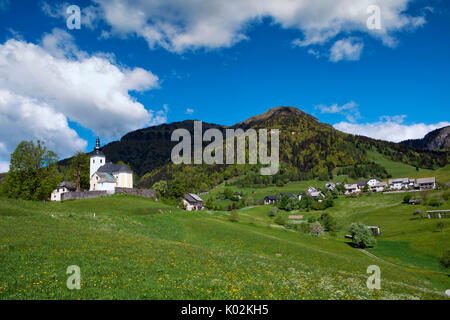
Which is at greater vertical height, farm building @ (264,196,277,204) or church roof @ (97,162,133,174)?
church roof @ (97,162,133,174)

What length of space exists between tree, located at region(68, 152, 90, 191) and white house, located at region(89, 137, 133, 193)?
2.42m

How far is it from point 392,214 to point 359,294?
363 feet

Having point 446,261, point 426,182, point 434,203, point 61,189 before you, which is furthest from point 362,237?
point 426,182

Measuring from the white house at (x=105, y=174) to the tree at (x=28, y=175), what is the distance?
12698 mm

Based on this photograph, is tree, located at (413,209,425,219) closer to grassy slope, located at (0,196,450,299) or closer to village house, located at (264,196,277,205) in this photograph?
grassy slope, located at (0,196,450,299)

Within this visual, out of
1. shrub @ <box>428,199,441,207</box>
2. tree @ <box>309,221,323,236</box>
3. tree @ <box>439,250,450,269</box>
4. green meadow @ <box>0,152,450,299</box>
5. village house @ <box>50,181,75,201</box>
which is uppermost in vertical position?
village house @ <box>50,181,75,201</box>

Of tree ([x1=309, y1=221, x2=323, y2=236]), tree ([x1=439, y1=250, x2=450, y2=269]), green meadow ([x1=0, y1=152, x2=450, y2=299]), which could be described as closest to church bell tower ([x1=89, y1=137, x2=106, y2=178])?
green meadow ([x1=0, y1=152, x2=450, y2=299])

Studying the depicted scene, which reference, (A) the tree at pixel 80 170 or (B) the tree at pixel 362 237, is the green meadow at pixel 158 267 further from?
(A) the tree at pixel 80 170

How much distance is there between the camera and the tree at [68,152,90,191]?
3204 inches

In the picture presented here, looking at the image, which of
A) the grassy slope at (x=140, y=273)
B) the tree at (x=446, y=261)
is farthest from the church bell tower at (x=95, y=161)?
the tree at (x=446, y=261)

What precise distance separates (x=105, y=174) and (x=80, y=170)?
334 inches
